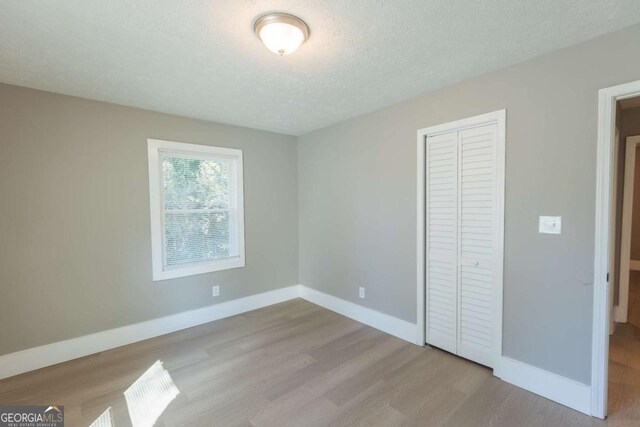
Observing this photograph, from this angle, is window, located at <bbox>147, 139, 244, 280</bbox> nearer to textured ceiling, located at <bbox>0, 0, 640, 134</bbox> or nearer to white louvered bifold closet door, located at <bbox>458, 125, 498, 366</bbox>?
textured ceiling, located at <bbox>0, 0, 640, 134</bbox>

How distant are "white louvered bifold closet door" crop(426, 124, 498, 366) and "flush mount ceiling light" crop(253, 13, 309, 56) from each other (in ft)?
5.21

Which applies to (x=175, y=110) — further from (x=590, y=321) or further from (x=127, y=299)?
(x=590, y=321)

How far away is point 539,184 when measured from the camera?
1997mm

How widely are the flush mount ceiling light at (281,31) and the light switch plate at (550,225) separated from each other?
2051 mm

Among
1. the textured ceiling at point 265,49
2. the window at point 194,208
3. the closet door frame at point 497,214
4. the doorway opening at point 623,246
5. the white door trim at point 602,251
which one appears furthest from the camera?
the window at point 194,208

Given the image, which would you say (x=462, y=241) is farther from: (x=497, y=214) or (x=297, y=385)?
(x=297, y=385)

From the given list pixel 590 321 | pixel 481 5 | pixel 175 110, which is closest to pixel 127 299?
pixel 175 110

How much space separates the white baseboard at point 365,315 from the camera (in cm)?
284

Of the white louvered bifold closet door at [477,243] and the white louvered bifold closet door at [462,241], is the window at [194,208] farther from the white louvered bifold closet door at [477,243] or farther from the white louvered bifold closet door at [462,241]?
the white louvered bifold closet door at [477,243]

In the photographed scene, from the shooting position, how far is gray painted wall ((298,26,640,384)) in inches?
70.7

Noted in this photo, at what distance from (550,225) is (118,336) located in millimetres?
3923

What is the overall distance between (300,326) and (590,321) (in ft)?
8.21

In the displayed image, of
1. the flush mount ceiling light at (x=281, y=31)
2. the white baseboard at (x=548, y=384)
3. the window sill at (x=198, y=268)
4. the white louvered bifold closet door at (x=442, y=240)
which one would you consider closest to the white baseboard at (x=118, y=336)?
the window sill at (x=198, y=268)

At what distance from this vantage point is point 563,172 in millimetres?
1894
